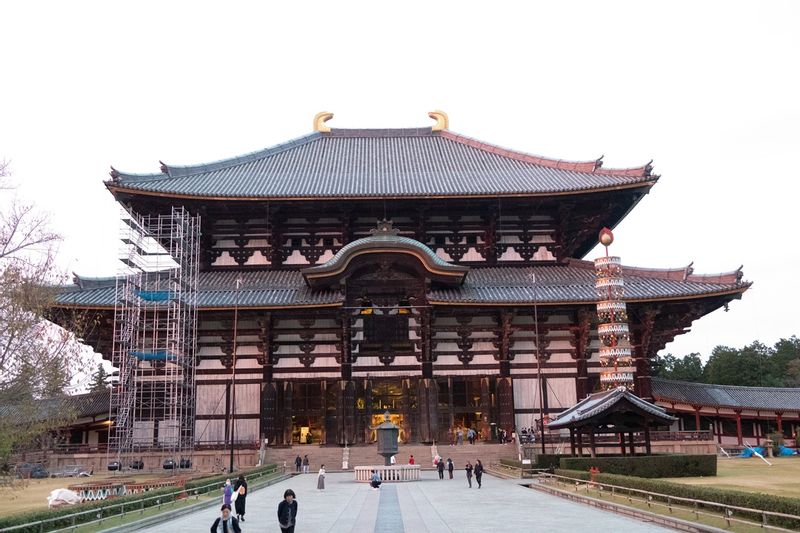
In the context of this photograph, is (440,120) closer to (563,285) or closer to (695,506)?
(563,285)

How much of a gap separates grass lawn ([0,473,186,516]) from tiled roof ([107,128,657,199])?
17.2 metres

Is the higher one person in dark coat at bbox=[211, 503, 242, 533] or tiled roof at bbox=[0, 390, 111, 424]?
tiled roof at bbox=[0, 390, 111, 424]

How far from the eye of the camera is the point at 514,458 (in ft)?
132

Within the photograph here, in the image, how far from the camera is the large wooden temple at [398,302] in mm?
42906

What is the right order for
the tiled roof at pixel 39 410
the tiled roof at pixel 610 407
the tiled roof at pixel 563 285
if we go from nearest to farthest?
the tiled roof at pixel 39 410 < the tiled roof at pixel 610 407 < the tiled roof at pixel 563 285

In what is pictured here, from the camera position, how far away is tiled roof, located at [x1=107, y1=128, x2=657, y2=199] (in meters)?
46.3

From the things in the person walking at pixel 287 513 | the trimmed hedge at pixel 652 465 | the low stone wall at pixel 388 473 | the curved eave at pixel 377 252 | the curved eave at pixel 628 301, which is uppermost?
the curved eave at pixel 377 252

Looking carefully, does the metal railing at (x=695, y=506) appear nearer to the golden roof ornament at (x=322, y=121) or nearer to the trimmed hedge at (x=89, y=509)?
the trimmed hedge at (x=89, y=509)

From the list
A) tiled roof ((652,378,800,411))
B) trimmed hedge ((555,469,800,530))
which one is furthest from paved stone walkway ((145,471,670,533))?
tiled roof ((652,378,800,411))

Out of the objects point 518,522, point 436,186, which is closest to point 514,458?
point 436,186

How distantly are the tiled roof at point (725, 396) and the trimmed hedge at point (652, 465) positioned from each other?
19.1m

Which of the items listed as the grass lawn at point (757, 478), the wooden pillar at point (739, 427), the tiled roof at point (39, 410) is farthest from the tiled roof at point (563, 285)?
the tiled roof at point (39, 410)

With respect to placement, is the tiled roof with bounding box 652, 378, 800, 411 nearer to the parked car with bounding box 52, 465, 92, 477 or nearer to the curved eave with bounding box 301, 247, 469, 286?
the curved eave with bounding box 301, 247, 469, 286

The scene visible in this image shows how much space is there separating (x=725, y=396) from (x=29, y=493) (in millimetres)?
44751
